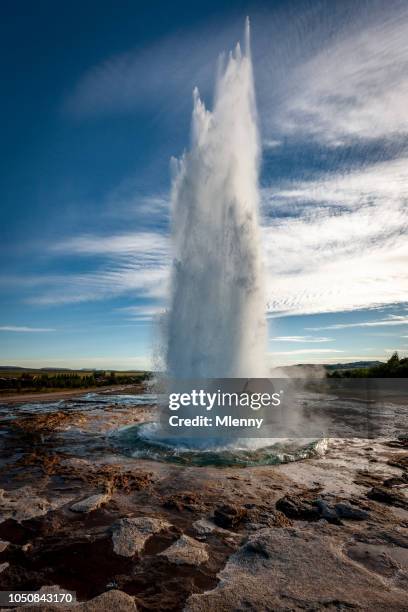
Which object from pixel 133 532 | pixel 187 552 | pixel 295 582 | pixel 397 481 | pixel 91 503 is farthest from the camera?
pixel 397 481

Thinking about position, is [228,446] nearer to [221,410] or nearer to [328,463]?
[221,410]

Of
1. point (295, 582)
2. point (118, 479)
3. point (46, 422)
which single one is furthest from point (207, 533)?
point (46, 422)

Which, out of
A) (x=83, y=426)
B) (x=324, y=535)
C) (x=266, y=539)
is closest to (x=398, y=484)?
(x=324, y=535)

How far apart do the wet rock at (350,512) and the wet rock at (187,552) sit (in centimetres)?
396

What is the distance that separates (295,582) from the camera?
6.35 m

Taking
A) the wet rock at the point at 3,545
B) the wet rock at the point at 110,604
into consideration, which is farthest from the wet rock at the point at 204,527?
the wet rock at the point at 3,545

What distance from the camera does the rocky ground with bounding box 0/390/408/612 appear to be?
20.0ft

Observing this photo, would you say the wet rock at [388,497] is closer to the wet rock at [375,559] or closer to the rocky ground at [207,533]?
the rocky ground at [207,533]

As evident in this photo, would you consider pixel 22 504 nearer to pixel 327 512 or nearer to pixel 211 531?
pixel 211 531

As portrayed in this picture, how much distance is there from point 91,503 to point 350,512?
22.7ft

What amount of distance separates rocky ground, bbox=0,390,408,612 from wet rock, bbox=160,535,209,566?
26mm

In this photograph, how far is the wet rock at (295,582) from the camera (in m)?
5.76

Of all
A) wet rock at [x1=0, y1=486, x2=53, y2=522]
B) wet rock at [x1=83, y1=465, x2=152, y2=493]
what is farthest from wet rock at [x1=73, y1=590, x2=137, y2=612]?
wet rock at [x1=83, y1=465, x2=152, y2=493]

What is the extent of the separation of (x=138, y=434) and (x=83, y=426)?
5.14 meters
